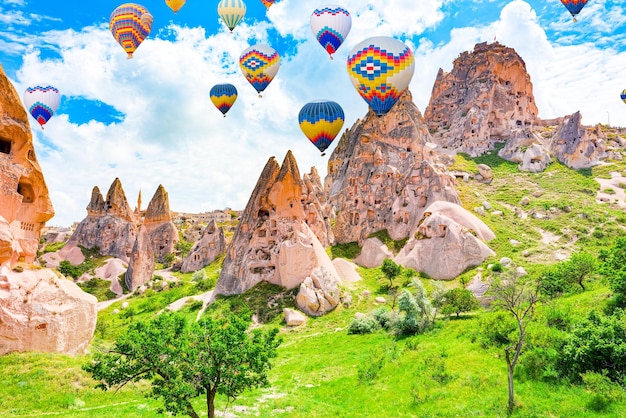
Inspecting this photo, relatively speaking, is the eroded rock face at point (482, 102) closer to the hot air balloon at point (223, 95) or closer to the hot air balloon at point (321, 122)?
the hot air balloon at point (321, 122)

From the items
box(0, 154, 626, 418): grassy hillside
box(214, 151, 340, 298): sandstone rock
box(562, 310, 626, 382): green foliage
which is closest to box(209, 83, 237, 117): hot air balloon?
box(214, 151, 340, 298): sandstone rock

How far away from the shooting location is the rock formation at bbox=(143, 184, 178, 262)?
7369cm

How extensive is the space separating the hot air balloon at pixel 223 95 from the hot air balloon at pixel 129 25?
12.1m

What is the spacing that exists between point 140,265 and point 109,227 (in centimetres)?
1879

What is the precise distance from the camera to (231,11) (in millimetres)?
46500

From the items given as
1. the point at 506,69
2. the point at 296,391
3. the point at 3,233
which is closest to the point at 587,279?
the point at 296,391

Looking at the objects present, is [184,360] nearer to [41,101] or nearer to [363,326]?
[363,326]

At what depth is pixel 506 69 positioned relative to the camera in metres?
90.9

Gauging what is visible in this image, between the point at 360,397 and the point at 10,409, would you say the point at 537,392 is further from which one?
the point at 10,409

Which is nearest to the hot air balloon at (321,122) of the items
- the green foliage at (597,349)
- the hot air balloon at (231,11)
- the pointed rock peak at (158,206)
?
the hot air balloon at (231,11)

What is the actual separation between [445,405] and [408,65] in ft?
101

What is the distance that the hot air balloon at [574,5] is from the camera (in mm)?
40281

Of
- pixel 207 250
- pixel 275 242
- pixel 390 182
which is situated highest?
pixel 390 182

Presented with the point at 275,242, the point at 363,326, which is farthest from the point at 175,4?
the point at 363,326
